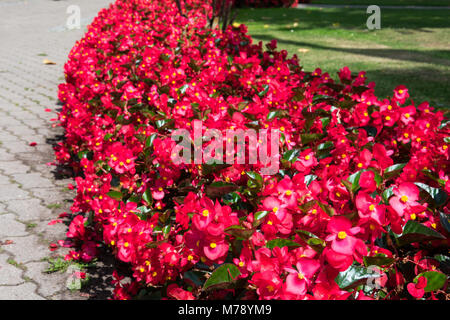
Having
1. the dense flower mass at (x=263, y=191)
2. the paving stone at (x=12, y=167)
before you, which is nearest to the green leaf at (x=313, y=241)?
the dense flower mass at (x=263, y=191)

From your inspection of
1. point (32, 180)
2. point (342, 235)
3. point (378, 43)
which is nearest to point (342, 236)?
point (342, 235)

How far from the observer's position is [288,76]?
314 cm

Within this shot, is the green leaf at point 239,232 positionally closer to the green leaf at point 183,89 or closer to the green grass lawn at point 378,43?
the green leaf at point 183,89

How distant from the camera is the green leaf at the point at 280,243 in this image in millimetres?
1229

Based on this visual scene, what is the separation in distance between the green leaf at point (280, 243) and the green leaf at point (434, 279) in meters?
0.36

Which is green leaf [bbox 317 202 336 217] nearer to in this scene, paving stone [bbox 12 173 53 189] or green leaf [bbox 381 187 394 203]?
green leaf [bbox 381 187 394 203]

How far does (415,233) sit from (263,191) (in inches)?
21.1

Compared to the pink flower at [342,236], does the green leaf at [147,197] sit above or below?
below

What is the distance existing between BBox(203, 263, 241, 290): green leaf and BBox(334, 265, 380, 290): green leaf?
0.28 metres

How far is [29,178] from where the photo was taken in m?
3.53

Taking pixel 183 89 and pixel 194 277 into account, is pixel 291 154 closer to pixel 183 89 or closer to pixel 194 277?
pixel 194 277

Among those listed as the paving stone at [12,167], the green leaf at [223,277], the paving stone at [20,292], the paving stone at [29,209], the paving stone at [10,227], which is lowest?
the paving stone at [20,292]

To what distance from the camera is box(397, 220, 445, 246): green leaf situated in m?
1.24
